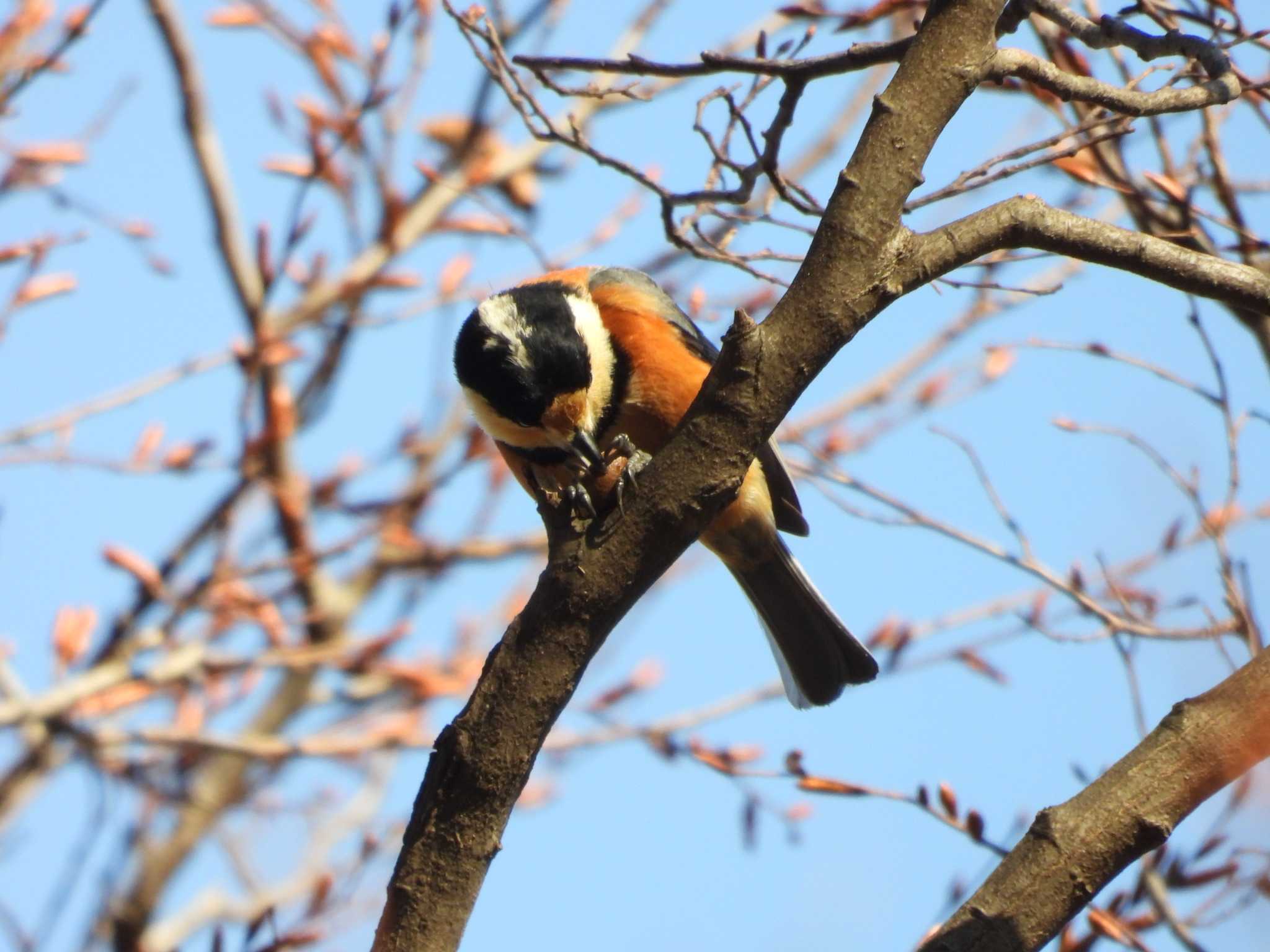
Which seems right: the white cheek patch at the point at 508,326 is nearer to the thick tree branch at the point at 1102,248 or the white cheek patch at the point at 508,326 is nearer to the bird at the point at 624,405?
the bird at the point at 624,405

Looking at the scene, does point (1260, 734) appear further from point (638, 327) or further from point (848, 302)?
point (638, 327)

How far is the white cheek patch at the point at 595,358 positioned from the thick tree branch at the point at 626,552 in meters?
1.55

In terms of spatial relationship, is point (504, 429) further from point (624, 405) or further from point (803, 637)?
point (803, 637)

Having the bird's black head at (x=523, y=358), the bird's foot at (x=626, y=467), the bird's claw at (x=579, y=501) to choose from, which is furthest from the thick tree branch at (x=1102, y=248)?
the bird's black head at (x=523, y=358)

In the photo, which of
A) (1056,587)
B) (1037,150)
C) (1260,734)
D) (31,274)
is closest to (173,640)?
(31,274)

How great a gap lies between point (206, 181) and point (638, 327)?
300cm

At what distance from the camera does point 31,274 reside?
15.3ft

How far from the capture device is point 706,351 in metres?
4.41

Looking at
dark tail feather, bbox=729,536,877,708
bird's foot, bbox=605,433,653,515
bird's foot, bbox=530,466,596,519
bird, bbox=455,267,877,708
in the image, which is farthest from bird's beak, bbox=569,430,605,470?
dark tail feather, bbox=729,536,877,708

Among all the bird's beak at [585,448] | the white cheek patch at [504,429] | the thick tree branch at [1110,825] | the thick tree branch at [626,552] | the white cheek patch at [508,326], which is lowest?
the thick tree branch at [1110,825]

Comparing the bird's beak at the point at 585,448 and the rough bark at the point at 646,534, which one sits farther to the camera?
the bird's beak at the point at 585,448

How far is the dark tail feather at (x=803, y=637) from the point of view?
4.57 metres

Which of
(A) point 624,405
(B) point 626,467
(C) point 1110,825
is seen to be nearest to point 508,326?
(A) point 624,405

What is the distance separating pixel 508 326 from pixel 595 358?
29 centimetres
